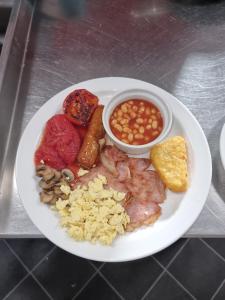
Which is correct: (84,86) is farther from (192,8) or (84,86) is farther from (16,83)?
(192,8)

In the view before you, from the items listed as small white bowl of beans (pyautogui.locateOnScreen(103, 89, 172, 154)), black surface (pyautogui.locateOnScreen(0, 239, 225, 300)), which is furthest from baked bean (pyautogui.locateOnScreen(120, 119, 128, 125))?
black surface (pyautogui.locateOnScreen(0, 239, 225, 300))

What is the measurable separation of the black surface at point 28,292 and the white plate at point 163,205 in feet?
3.85

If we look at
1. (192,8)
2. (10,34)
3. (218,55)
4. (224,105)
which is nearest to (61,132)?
(10,34)

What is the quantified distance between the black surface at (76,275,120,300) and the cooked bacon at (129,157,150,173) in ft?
3.75

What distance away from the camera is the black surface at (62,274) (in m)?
2.11

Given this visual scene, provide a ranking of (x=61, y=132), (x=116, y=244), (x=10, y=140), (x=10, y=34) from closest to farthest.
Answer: (x=116, y=244)
(x=61, y=132)
(x=10, y=140)
(x=10, y=34)

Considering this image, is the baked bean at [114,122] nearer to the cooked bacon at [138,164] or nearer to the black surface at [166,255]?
the cooked bacon at [138,164]

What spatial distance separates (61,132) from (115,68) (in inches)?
21.4

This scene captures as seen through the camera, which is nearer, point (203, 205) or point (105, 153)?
point (203, 205)

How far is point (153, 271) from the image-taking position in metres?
2.15

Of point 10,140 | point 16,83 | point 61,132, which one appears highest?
point 16,83

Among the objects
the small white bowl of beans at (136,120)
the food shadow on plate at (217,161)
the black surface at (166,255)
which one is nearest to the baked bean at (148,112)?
the small white bowl of beans at (136,120)

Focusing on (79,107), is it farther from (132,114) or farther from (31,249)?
(31,249)

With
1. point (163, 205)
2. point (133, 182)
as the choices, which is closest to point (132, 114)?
point (133, 182)
